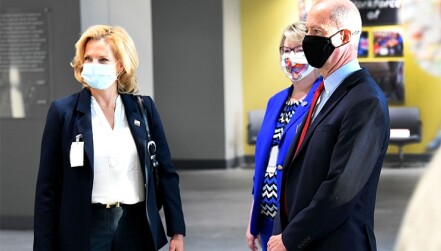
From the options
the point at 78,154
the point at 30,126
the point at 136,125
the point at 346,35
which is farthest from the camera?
the point at 30,126

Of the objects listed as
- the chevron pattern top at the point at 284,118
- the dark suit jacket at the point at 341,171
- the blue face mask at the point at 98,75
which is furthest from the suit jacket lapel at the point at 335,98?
the blue face mask at the point at 98,75

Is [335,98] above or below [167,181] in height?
above

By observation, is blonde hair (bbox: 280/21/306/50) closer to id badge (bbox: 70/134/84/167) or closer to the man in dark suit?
the man in dark suit

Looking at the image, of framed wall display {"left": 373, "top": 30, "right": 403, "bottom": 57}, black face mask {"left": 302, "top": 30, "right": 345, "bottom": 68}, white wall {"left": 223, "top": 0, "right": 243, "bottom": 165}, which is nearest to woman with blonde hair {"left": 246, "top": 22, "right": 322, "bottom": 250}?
black face mask {"left": 302, "top": 30, "right": 345, "bottom": 68}

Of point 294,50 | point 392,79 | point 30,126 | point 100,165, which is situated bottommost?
point 30,126

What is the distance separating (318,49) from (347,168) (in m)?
0.47

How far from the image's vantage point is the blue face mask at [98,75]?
292cm

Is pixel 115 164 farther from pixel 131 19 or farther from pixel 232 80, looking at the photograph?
pixel 232 80

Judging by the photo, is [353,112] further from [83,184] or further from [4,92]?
[4,92]

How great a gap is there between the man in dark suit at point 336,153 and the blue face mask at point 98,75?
0.88 meters

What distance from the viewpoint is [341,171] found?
2.21m

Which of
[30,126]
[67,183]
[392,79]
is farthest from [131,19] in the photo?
[392,79]

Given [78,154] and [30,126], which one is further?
[30,126]

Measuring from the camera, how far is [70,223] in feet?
9.27
